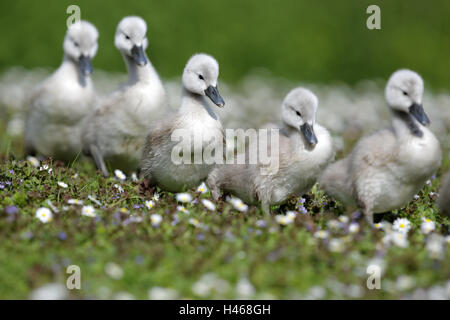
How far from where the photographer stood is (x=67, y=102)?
7.87m

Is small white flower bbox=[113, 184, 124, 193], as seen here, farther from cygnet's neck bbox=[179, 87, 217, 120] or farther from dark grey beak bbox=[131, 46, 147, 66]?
dark grey beak bbox=[131, 46, 147, 66]

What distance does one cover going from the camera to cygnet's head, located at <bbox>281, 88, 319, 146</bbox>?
5.60m

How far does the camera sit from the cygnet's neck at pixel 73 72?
802cm

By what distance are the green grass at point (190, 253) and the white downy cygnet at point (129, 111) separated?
189cm

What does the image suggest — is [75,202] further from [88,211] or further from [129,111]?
[129,111]

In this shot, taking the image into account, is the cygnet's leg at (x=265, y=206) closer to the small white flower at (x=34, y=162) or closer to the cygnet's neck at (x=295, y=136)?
the cygnet's neck at (x=295, y=136)

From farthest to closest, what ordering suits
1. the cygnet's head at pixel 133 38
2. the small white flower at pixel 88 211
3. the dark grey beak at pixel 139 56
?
the cygnet's head at pixel 133 38 → the dark grey beak at pixel 139 56 → the small white flower at pixel 88 211

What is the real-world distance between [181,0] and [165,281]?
13.8 meters

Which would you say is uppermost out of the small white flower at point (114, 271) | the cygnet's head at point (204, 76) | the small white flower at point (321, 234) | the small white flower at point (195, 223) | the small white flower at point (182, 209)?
the cygnet's head at point (204, 76)

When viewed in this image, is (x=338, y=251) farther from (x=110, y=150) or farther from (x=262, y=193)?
(x=110, y=150)

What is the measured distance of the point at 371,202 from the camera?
215 inches

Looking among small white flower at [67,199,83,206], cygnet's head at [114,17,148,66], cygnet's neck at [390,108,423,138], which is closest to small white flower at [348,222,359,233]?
cygnet's neck at [390,108,423,138]

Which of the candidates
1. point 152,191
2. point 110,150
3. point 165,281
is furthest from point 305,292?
point 110,150

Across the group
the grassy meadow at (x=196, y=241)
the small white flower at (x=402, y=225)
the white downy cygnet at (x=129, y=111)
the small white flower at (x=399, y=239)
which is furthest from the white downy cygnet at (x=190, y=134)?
the small white flower at (x=399, y=239)
